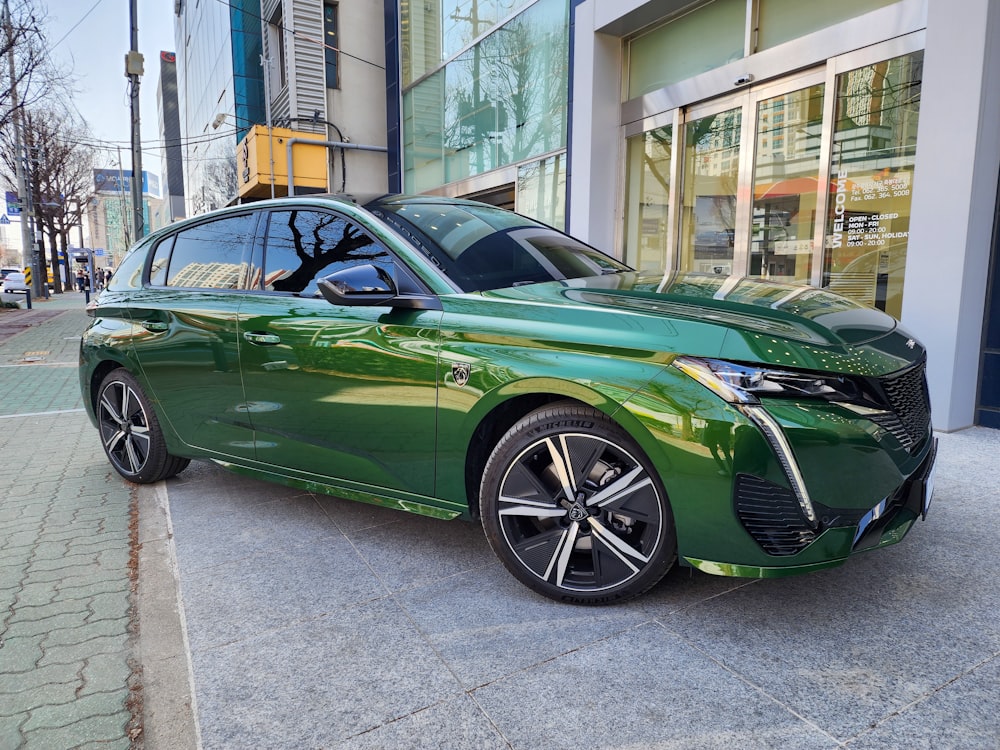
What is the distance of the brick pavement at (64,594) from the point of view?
2.06m

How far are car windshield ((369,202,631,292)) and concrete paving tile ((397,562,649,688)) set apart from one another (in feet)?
3.99

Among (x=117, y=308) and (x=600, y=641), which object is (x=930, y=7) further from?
(x=117, y=308)

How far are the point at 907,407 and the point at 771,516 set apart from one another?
0.70 meters

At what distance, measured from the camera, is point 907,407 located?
7.88ft

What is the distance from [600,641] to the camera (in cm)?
235

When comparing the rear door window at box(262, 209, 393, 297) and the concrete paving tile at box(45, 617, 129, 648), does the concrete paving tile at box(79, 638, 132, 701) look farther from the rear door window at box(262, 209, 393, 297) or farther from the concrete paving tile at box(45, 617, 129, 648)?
the rear door window at box(262, 209, 393, 297)

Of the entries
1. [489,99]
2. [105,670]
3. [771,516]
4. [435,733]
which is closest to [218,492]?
[105,670]

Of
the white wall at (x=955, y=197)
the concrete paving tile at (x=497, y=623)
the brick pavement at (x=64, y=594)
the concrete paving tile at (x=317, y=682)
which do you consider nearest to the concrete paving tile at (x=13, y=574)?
the brick pavement at (x=64, y=594)

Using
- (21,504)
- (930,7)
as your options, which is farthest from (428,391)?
(930,7)

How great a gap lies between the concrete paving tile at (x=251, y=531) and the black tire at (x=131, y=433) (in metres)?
0.63

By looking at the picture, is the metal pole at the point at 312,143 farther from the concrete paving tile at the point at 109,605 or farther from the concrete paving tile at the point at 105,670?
the concrete paving tile at the point at 105,670

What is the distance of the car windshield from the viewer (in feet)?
9.68

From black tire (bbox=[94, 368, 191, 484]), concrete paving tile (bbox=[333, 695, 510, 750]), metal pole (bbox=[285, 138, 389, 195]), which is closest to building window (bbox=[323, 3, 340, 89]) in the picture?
metal pole (bbox=[285, 138, 389, 195])

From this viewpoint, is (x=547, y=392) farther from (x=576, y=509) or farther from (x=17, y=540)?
(x=17, y=540)
